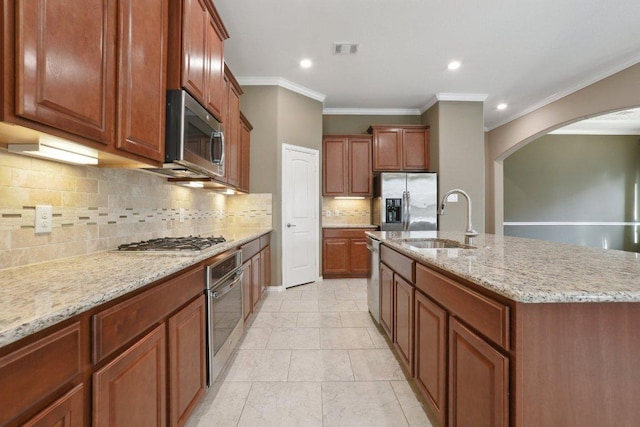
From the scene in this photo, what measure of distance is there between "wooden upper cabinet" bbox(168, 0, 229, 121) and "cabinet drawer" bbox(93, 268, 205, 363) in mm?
1090

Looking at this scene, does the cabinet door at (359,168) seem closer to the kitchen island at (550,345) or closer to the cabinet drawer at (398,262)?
the cabinet drawer at (398,262)

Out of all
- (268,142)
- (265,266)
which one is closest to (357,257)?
(265,266)

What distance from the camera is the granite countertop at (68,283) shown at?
609 mm

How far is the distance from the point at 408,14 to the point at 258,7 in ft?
4.70

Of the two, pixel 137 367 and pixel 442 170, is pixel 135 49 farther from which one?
pixel 442 170

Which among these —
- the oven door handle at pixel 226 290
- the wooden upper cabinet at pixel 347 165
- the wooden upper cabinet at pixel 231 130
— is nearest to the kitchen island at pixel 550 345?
the oven door handle at pixel 226 290

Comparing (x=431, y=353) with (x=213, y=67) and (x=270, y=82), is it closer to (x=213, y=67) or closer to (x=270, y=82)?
(x=213, y=67)

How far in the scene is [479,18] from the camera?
2.75m

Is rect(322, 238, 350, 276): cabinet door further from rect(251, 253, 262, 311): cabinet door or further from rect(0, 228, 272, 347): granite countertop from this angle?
rect(0, 228, 272, 347): granite countertop

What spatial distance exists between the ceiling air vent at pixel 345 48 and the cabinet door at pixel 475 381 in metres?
3.10

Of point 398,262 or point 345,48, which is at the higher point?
point 345,48

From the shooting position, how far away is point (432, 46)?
320cm

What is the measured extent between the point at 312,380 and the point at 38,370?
5.14 feet

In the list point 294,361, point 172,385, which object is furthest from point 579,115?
point 172,385
